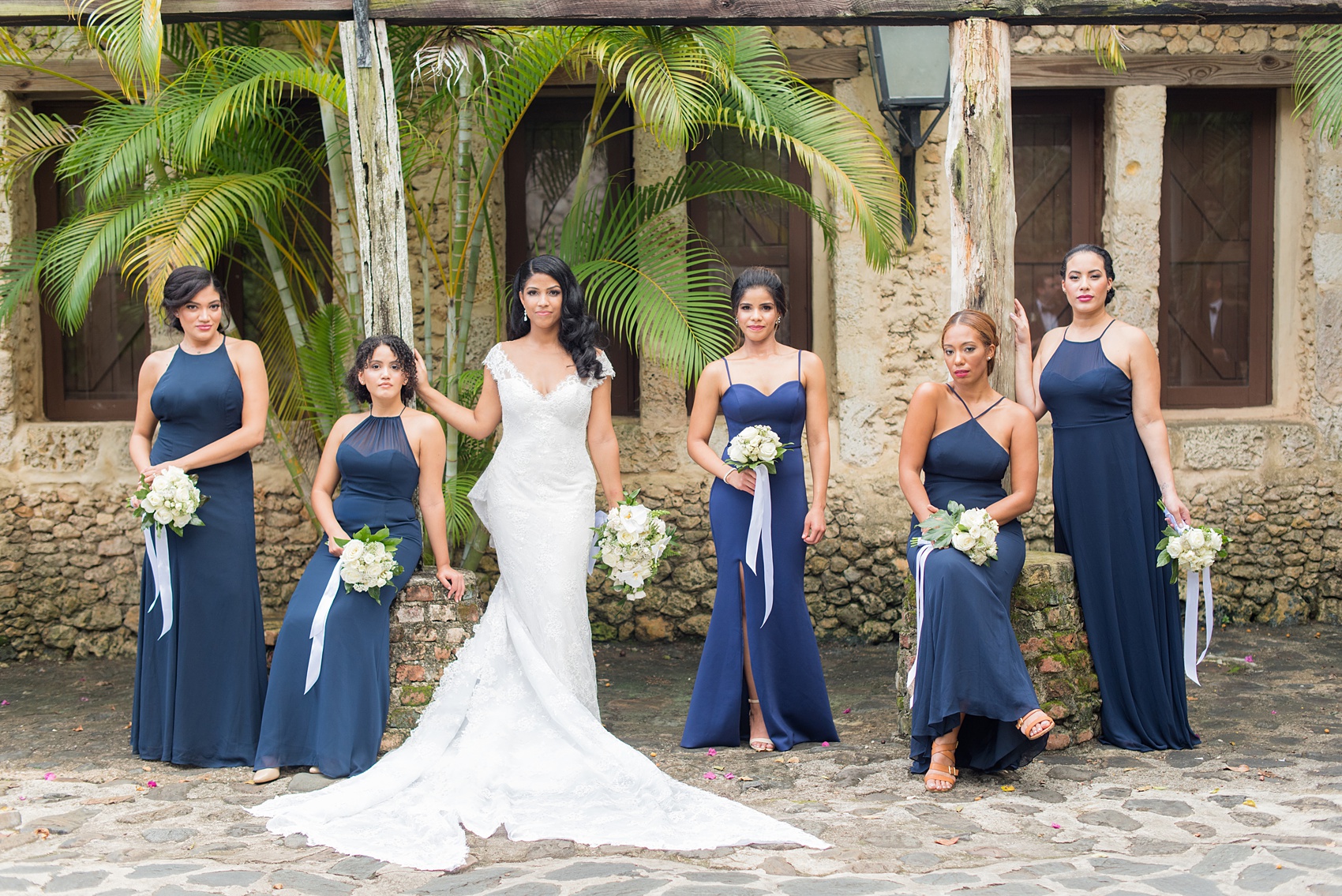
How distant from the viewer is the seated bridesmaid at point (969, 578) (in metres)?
4.25

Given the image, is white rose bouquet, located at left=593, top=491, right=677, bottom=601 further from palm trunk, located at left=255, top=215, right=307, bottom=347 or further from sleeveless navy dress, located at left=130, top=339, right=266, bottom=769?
palm trunk, located at left=255, top=215, right=307, bottom=347

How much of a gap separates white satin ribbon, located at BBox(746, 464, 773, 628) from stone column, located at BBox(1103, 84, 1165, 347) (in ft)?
10.8

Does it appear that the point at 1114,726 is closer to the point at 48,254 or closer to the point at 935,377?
the point at 935,377

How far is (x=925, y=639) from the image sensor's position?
4.38 m

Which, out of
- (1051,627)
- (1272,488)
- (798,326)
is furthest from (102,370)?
(1272,488)

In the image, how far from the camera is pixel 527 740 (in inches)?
175

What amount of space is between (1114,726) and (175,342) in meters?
5.27

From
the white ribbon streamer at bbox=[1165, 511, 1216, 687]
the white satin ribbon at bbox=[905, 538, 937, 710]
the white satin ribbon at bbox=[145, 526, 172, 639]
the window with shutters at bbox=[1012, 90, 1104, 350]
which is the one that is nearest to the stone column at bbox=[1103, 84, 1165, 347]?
the window with shutters at bbox=[1012, 90, 1104, 350]

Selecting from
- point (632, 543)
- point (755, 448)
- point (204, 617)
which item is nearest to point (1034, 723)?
point (755, 448)

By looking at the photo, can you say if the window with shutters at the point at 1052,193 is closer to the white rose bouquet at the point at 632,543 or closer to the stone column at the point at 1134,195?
the stone column at the point at 1134,195

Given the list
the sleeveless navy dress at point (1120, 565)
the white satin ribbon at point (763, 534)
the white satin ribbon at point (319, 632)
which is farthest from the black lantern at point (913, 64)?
the white satin ribbon at point (319, 632)

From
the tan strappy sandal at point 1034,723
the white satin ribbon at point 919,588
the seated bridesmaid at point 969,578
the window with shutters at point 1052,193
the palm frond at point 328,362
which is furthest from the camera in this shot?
the window with shutters at point 1052,193

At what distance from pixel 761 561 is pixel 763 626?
0.27 metres

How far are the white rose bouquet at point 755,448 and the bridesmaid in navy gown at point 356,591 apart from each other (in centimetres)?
120
